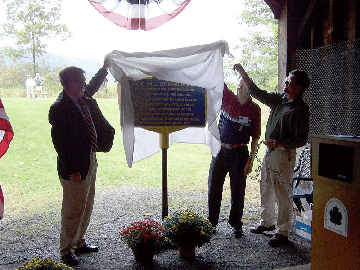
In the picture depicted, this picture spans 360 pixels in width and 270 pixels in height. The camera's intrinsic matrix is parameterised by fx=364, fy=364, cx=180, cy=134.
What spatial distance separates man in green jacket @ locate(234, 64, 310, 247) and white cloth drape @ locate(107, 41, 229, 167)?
0.41m

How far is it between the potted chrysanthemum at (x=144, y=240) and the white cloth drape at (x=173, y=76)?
66cm

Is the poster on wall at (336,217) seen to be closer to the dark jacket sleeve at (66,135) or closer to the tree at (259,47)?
the dark jacket sleeve at (66,135)

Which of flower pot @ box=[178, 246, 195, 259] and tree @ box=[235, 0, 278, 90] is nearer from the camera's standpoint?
flower pot @ box=[178, 246, 195, 259]

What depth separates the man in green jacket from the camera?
3.84m

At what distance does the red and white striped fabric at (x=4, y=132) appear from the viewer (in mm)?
2758

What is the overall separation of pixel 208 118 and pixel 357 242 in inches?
78.5

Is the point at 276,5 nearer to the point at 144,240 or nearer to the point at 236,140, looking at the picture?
the point at 236,140

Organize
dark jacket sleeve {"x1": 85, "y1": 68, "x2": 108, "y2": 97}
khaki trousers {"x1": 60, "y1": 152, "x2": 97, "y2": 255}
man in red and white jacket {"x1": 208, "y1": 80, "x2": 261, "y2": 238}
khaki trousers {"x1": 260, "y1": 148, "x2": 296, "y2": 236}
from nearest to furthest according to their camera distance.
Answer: khaki trousers {"x1": 60, "y1": 152, "x2": 97, "y2": 255} < dark jacket sleeve {"x1": 85, "y1": 68, "x2": 108, "y2": 97} < khaki trousers {"x1": 260, "y1": 148, "x2": 296, "y2": 236} < man in red and white jacket {"x1": 208, "y1": 80, "x2": 261, "y2": 238}

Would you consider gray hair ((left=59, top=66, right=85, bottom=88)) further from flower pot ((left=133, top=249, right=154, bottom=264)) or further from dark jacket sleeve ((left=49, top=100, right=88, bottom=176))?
flower pot ((left=133, top=249, right=154, bottom=264))

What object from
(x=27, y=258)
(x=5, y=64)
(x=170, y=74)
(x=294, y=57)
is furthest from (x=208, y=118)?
(x=5, y=64)

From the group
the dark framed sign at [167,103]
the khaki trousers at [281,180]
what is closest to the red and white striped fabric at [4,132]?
the dark framed sign at [167,103]

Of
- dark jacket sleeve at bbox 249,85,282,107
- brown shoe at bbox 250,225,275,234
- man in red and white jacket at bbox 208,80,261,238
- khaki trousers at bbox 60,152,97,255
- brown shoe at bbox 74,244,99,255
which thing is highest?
dark jacket sleeve at bbox 249,85,282,107

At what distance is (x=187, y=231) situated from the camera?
11.7 feet

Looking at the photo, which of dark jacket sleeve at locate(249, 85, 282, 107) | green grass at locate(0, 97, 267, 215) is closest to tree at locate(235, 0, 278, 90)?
green grass at locate(0, 97, 267, 215)
